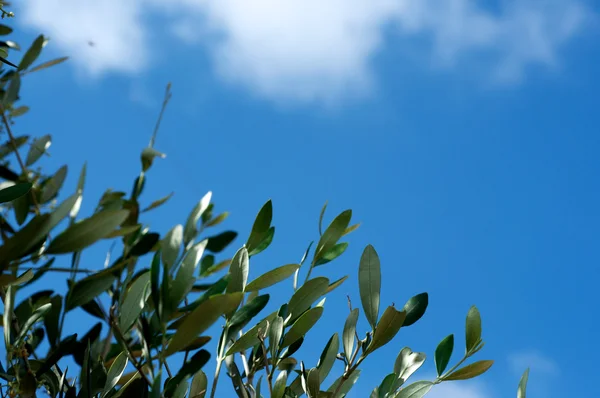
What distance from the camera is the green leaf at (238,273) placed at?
1.09 m

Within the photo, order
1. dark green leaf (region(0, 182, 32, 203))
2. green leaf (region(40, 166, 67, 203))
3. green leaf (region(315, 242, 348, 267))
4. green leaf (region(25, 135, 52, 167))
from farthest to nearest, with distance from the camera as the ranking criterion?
green leaf (region(25, 135, 52, 167)), green leaf (region(40, 166, 67, 203)), green leaf (region(315, 242, 348, 267)), dark green leaf (region(0, 182, 32, 203))

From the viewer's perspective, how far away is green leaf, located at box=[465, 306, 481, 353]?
1.24 m

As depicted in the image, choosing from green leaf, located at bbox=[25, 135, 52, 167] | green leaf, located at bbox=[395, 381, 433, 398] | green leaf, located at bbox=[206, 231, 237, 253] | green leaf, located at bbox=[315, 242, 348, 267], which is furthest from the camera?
green leaf, located at bbox=[25, 135, 52, 167]

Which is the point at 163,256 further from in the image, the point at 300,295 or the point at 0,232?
the point at 0,232

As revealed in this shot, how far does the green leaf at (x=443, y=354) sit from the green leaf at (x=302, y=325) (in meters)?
0.27

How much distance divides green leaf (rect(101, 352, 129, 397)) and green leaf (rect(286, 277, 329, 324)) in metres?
0.28

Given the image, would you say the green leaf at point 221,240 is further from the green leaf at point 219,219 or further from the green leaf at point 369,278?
the green leaf at point 369,278

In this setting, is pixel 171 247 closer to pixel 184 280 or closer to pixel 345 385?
pixel 184 280

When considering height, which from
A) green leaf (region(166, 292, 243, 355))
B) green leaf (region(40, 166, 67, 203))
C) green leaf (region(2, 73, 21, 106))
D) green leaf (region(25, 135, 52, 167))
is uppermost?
green leaf (region(2, 73, 21, 106))

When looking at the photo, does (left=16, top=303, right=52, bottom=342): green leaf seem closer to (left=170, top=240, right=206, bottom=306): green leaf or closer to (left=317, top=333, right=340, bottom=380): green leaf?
(left=170, top=240, right=206, bottom=306): green leaf

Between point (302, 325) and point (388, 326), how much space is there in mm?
137

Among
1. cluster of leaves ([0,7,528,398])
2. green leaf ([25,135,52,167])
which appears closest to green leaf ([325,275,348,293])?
cluster of leaves ([0,7,528,398])

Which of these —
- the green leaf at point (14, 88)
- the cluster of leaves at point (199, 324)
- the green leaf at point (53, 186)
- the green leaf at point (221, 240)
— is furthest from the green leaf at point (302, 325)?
the green leaf at point (14, 88)

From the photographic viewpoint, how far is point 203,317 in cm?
90
